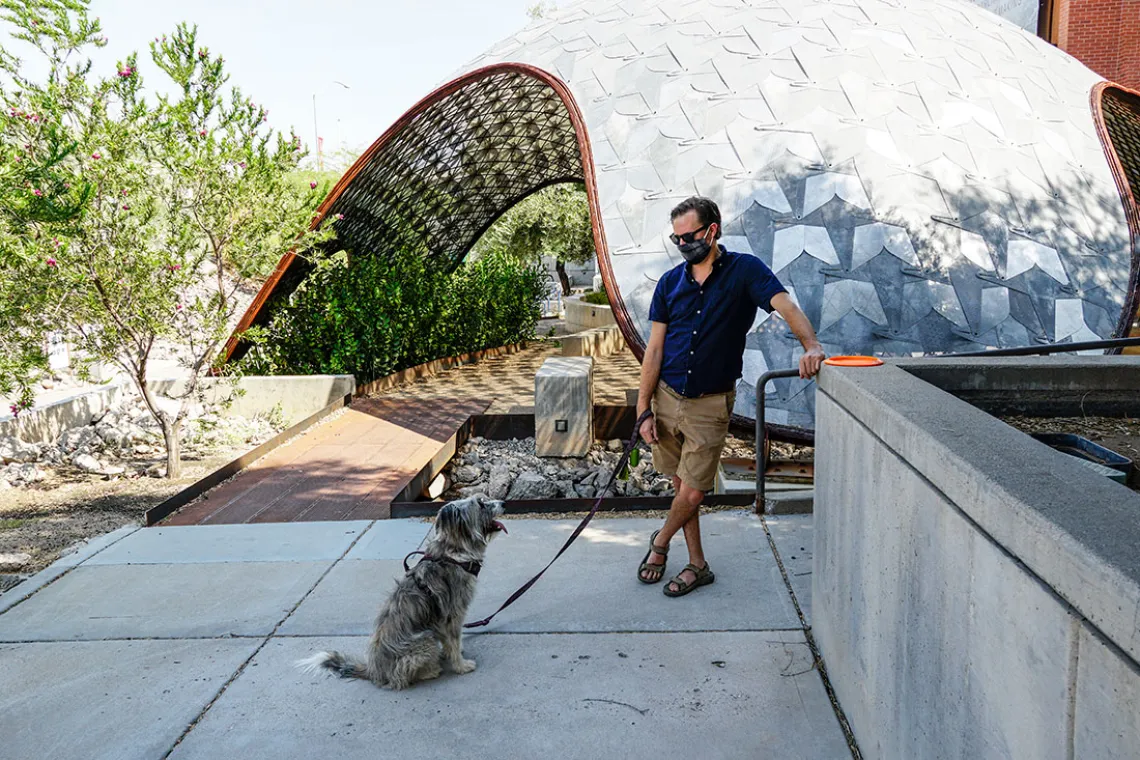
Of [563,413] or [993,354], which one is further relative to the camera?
[563,413]

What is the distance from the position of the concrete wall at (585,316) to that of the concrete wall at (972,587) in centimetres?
1530

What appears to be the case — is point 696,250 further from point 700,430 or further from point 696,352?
point 700,430

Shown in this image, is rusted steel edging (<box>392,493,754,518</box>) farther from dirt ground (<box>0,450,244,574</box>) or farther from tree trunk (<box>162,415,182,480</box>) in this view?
tree trunk (<box>162,415,182,480</box>)

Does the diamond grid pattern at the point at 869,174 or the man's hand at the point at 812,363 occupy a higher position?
the diamond grid pattern at the point at 869,174

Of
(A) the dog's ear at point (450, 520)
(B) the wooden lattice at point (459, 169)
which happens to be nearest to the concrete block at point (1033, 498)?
(A) the dog's ear at point (450, 520)

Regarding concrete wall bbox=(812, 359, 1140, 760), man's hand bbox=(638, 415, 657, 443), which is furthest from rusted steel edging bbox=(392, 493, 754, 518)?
concrete wall bbox=(812, 359, 1140, 760)

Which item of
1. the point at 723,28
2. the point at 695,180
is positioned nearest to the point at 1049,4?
the point at 723,28

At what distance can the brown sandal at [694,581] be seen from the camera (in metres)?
4.23

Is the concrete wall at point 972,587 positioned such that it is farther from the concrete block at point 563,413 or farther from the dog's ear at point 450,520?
the concrete block at point 563,413

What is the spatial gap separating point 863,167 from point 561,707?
6.62 meters

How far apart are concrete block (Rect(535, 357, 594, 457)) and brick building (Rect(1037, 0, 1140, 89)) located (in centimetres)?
2122

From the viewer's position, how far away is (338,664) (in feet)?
11.3

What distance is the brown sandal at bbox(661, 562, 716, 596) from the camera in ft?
13.9

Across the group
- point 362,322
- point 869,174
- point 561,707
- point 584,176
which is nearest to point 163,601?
point 561,707
